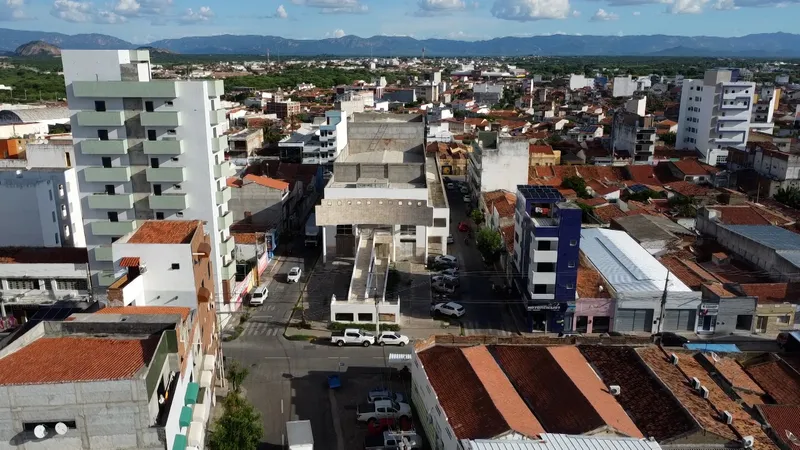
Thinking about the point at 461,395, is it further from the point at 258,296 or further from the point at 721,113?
the point at 721,113

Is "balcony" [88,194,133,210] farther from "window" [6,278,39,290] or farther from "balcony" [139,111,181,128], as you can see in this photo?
"window" [6,278,39,290]

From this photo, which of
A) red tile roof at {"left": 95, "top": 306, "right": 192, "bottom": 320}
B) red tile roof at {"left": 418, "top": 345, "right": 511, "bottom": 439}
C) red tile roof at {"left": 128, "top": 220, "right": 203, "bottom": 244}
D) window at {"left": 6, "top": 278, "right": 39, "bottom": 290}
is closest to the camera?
red tile roof at {"left": 418, "top": 345, "right": 511, "bottom": 439}

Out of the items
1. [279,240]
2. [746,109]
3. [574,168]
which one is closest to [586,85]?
[746,109]

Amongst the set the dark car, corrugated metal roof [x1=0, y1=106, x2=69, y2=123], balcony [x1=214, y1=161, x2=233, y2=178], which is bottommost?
the dark car

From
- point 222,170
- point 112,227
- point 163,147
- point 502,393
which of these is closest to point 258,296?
point 222,170

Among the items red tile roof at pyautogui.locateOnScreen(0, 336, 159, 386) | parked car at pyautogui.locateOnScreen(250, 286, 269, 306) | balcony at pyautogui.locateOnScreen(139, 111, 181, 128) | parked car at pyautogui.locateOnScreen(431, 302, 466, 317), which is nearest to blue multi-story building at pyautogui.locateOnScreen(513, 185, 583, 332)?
parked car at pyautogui.locateOnScreen(431, 302, 466, 317)

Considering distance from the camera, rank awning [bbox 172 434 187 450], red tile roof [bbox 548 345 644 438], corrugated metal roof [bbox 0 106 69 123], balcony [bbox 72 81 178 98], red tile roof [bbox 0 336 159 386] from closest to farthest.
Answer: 1. red tile roof [bbox 0 336 159 386]
2. awning [bbox 172 434 187 450]
3. red tile roof [bbox 548 345 644 438]
4. balcony [bbox 72 81 178 98]
5. corrugated metal roof [bbox 0 106 69 123]

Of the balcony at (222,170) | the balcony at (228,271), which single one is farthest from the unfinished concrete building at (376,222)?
the balcony at (222,170)
